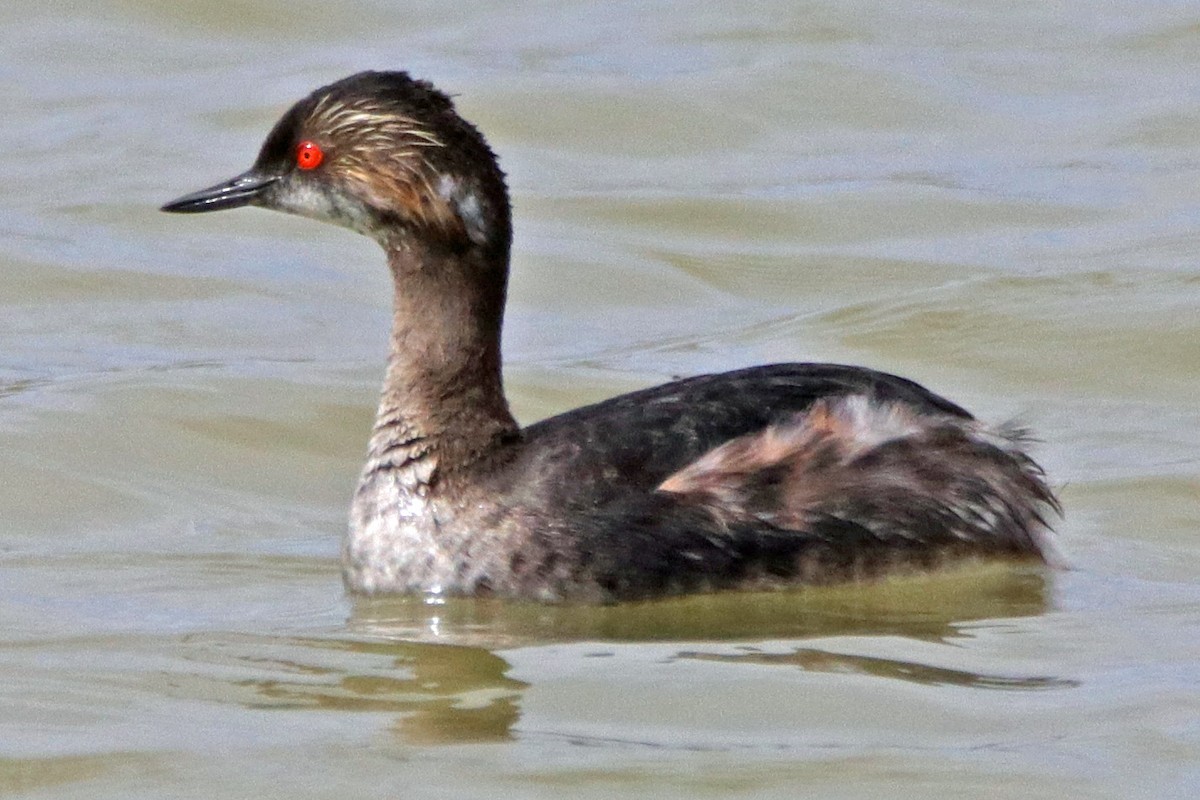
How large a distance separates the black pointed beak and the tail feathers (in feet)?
4.97

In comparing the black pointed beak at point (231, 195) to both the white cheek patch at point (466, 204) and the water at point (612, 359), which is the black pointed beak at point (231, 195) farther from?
the water at point (612, 359)

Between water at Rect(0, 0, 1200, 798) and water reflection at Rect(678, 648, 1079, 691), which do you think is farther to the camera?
water reflection at Rect(678, 648, 1079, 691)

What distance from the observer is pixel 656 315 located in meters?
11.0

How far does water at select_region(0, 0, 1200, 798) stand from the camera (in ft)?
19.9

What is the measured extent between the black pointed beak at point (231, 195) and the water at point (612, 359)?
1.05 m

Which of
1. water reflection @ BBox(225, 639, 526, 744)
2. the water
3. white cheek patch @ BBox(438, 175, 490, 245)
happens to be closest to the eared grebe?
white cheek patch @ BBox(438, 175, 490, 245)

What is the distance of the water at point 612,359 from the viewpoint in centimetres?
606

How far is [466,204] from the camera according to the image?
7453 mm

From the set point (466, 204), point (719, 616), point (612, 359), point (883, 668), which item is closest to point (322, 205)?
point (466, 204)

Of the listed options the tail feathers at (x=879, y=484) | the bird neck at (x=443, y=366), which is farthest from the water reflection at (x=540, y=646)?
the bird neck at (x=443, y=366)

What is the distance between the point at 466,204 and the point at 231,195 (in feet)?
2.55

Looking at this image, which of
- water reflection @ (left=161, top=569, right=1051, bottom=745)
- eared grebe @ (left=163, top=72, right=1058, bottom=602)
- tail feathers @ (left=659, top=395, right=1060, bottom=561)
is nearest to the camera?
water reflection @ (left=161, top=569, right=1051, bottom=745)

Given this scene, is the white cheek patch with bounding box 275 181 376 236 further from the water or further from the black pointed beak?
the water

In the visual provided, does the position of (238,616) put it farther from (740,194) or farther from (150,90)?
(150,90)
